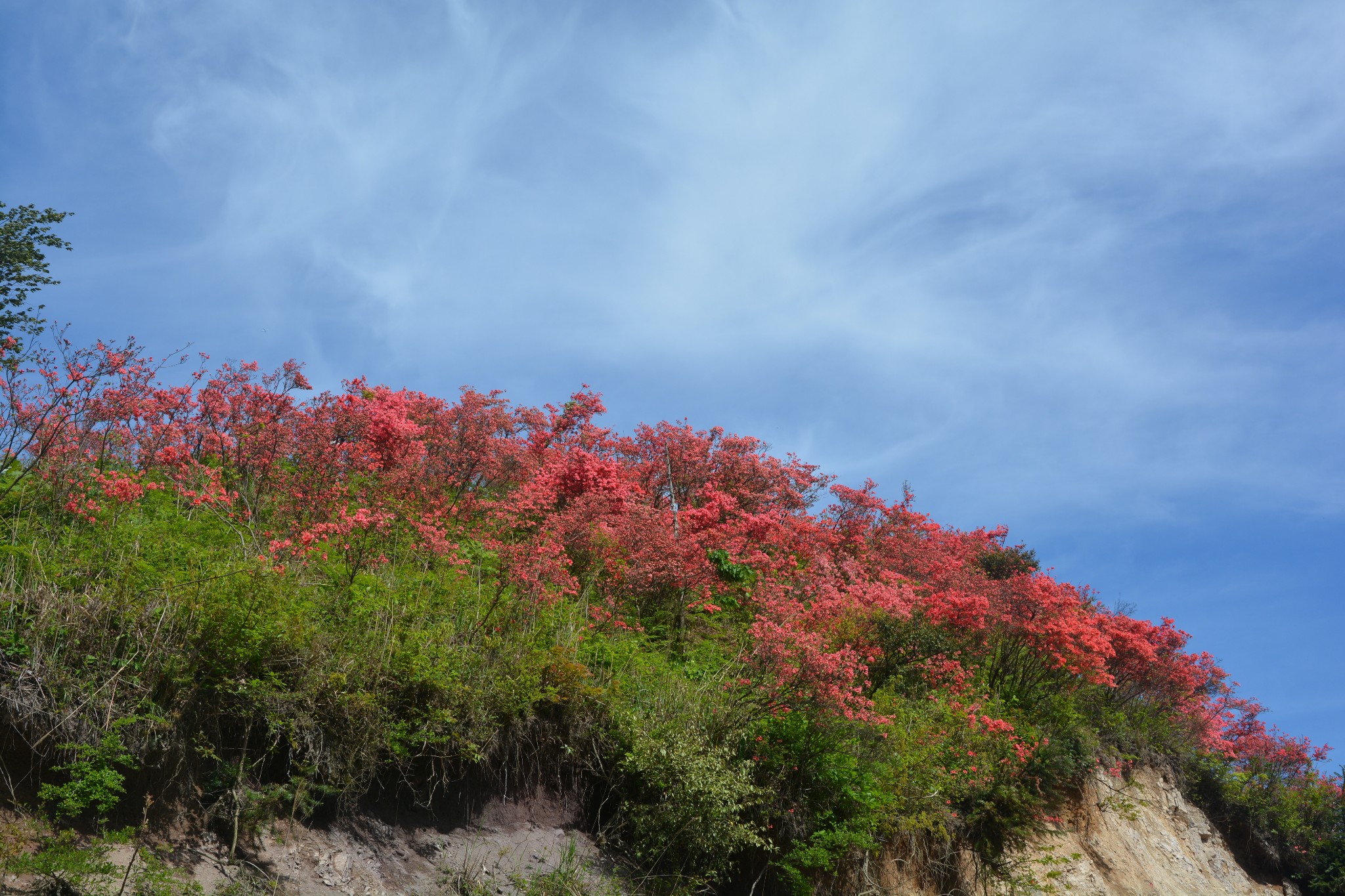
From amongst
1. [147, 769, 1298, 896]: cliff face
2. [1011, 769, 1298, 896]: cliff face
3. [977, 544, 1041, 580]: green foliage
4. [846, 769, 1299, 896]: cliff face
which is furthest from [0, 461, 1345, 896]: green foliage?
[977, 544, 1041, 580]: green foliage

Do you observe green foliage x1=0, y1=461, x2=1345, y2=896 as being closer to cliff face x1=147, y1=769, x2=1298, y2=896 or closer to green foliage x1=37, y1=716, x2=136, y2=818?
green foliage x1=37, y1=716, x2=136, y2=818

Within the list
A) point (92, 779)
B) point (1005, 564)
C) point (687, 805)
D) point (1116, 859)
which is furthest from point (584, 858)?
point (1005, 564)

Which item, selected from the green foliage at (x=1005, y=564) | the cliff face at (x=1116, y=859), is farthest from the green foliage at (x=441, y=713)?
the green foliage at (x=1005, y=564)

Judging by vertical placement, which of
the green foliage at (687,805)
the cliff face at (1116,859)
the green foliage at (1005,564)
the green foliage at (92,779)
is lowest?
the green foliage at (92,779)

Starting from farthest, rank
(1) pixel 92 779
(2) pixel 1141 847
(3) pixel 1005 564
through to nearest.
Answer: (3) pixel 1005 564
(2) pixel 1141 847
(1) pixel 92 779

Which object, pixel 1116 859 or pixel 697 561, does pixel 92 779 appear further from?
pixel 1116 859

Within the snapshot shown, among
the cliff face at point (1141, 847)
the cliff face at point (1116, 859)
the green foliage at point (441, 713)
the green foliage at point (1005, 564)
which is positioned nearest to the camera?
the green foliage at point (441, 713)

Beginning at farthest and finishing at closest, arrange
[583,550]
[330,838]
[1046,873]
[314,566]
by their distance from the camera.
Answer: [583,550] < [1046,873] < [314,566] < [330,838]

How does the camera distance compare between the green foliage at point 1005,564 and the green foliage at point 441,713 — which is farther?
the green foliage at point 1005,564

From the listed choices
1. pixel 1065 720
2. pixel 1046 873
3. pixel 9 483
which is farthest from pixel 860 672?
pixel 9 483

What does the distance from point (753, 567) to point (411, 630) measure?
31.0 feet

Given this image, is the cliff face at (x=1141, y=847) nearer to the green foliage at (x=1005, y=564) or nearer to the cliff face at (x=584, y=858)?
the cliff face at (x=584, y=858)

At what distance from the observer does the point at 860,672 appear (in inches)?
620

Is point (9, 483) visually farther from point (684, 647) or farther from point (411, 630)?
point (684, 647)
